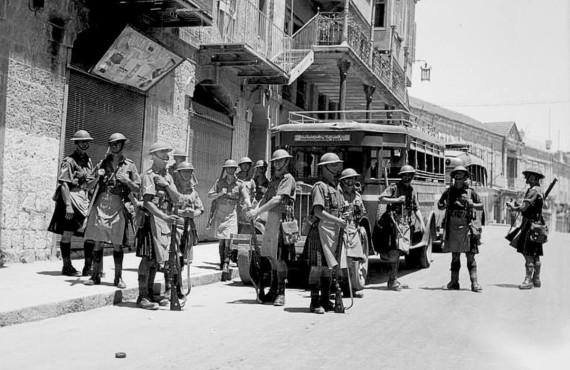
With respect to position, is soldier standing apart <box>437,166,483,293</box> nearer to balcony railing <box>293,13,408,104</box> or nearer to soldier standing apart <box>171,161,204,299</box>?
soldier standing apart <box>171,161,204,299</box>

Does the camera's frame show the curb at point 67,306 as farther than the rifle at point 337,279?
No

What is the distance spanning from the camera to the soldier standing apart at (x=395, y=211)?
9.88 meters

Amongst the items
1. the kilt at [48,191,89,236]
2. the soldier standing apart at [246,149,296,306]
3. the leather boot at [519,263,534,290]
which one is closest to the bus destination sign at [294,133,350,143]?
the soldier standing apart at [246,149,296,306]

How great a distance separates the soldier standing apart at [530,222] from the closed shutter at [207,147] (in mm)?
8278

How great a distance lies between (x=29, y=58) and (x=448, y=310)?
7476mm

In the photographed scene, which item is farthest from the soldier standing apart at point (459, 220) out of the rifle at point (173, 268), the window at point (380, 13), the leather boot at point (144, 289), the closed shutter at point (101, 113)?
the window at point (380, 13)

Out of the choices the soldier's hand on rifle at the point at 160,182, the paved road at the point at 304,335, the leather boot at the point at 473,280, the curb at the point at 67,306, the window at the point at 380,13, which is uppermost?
the window at the point at 380,13

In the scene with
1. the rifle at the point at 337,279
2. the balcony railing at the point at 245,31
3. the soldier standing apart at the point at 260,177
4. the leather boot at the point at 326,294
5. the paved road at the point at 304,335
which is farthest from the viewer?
the balcony railing at the point at 245,31

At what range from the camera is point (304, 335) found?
21.4ft

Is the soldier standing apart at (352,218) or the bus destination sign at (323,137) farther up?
the bus destination sign at (323,137)

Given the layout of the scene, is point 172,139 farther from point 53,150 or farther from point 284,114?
point 284,114

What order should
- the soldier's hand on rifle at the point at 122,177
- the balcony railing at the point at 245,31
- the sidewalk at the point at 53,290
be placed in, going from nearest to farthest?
the sidewalk at the point at 53,290, the soldier's hand on rifle at the point at 122,177, the balcony railing at the point at 245,31

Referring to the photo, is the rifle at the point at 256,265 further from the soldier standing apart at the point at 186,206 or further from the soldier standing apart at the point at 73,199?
the soldier standing apart at the point at 73,199

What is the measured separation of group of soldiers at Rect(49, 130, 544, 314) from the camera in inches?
299
